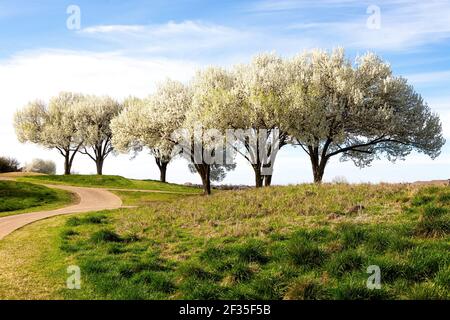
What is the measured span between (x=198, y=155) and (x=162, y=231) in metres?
33.9

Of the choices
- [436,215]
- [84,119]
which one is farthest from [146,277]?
[84,119]

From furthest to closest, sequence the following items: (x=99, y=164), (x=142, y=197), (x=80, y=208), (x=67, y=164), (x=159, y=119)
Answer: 1. (x=67, y=164)
2. (x=99, y=164)
3. (x=159, y=119)
4. (x=142, y=197)
5. (x=80, y=208)

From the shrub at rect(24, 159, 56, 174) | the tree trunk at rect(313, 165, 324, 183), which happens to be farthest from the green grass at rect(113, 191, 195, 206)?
the shrub at rect(24, 159, 56, 174)

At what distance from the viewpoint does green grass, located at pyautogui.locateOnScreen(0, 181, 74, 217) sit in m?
35.9

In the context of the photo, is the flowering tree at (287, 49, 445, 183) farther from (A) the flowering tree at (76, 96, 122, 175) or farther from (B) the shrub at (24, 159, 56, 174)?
(B) the shrub at (24, 159, 56, 174)

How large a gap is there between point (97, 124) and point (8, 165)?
19009 millimetres

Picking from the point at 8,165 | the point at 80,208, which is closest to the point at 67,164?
the point at 8,165

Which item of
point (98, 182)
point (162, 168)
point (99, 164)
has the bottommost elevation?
point (98, 182)

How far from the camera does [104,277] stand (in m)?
13.1

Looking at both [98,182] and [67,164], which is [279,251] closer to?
[98,182]

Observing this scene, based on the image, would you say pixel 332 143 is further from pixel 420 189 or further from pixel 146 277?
pixel 146 277

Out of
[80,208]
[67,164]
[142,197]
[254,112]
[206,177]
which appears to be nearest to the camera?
[80,208]

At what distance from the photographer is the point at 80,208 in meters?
35.4

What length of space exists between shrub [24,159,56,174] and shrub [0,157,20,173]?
2653 millimetres
